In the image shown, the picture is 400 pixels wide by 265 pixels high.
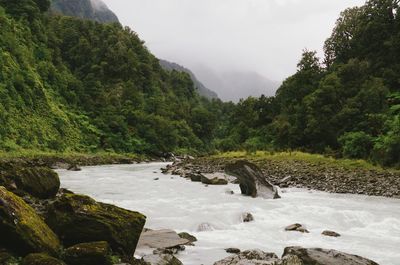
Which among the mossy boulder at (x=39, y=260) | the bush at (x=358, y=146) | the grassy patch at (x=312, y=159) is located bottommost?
the mossy boulder at (x=39, y=260)

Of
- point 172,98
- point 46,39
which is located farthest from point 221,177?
point 172,98

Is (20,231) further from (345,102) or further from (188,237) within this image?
(345,102)

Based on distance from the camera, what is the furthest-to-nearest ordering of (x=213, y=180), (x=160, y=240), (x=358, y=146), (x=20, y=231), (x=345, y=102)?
(x=345, y=102), (x=358, y=146), (x=213, y=180), (x=160, y=240), (x=20, y=231)

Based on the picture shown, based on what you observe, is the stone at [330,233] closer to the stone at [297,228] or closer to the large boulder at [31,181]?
the stone at [297,228]

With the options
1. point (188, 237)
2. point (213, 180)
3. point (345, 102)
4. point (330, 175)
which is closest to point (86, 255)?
point (188, 237)

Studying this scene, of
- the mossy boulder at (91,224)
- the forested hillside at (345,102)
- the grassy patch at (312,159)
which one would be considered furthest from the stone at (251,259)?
the forested hillside at (345,102)

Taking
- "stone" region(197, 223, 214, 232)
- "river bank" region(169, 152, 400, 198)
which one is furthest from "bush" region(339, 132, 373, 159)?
"stone" region(197, 223, 214, 232)

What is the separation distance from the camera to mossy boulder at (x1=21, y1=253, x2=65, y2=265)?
8.65 m

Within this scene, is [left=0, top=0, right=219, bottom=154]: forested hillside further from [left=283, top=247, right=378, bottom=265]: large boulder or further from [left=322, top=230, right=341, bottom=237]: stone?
[left=283, top=247, right=378, bottom=265]: large boulder

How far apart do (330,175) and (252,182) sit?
10.9 meters

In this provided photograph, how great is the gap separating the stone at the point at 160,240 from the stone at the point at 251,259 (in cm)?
245

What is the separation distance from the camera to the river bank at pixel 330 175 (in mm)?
27625

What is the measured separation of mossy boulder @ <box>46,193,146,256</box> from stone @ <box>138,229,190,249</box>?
1285 mm

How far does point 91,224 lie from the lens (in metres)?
10.5
